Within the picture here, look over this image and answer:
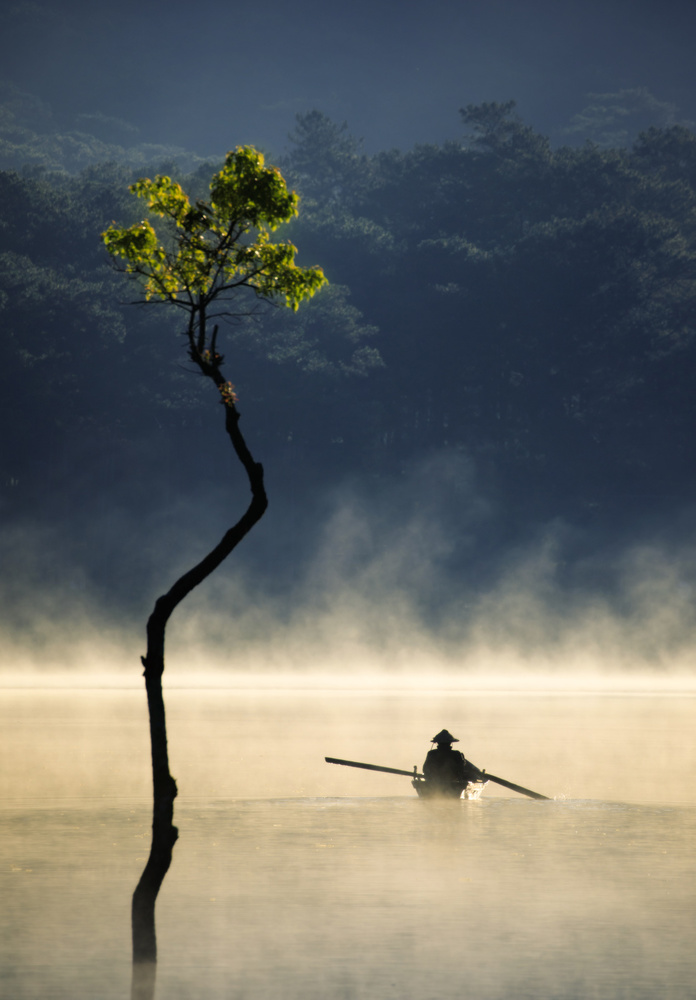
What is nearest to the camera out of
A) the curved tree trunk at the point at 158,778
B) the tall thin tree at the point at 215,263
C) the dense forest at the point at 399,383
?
the curved tree trunk at the point at 158,778

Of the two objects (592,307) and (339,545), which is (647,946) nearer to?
(339,545)

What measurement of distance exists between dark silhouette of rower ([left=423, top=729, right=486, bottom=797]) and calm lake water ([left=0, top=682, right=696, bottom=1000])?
50 centimetres

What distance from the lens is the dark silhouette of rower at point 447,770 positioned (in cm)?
2517

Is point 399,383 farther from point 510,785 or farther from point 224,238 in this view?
point 224,238

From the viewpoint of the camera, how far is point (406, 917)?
52.6ft

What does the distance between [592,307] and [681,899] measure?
76625 millimetres

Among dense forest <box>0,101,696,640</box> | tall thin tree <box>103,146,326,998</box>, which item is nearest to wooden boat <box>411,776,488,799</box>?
tall thin tree <box>103,146,326,998</box>

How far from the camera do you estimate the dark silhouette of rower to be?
25.2m

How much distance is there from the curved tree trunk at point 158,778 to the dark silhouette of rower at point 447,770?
A: 12.3 m

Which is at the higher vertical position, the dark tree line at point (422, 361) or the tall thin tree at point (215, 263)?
the dark tree line at point (422, 361)

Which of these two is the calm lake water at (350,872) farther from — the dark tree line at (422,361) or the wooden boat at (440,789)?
the dark tree line at (422,361)

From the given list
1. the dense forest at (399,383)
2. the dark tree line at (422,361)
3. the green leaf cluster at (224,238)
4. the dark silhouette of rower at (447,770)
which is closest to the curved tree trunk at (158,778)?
the green leaf cluster at (224,238)

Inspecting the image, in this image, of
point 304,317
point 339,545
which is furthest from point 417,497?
point 304,317

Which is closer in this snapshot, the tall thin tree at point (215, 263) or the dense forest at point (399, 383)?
the tall thin tree at point (215, 263)
